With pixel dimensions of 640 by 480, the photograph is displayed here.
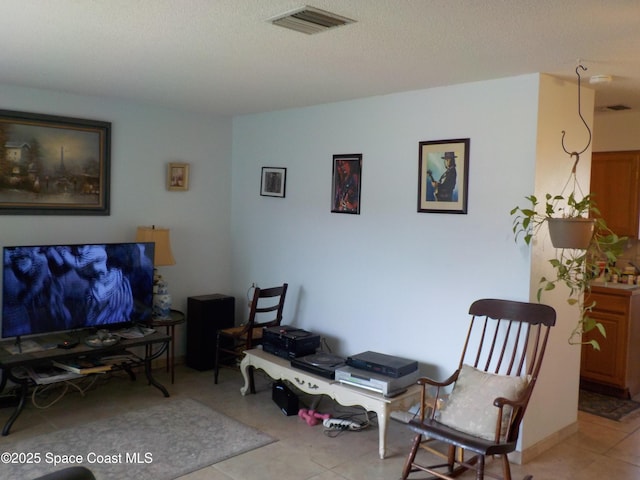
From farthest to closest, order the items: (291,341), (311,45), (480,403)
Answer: (291,341), (480,403), (311,45)

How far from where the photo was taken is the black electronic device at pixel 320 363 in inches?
152

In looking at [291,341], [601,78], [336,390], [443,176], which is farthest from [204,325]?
[601,78]

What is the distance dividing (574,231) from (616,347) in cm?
203

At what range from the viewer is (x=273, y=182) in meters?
5.10

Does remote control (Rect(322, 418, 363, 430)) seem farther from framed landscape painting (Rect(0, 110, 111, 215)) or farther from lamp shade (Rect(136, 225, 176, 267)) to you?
framed landscape painting (Rect(0, 110, 111, 215))

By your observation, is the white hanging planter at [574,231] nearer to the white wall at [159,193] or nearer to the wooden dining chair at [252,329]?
the wooden dining chair at [252,329]

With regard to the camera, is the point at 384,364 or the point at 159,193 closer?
the point at 384,364

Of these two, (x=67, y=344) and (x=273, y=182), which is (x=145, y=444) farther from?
(x=273, y=182)

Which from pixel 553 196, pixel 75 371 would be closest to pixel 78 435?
pixel 75 371

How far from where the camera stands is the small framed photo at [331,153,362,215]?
14.2ft

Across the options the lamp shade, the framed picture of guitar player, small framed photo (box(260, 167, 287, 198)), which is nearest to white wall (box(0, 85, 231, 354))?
the lamp shade

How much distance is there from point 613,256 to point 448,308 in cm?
108

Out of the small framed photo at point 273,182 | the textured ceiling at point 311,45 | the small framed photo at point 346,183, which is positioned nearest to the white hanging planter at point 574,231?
the textured ceiling at point 311,45

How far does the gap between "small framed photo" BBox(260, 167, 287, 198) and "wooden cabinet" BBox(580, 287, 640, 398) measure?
8.94 ft
